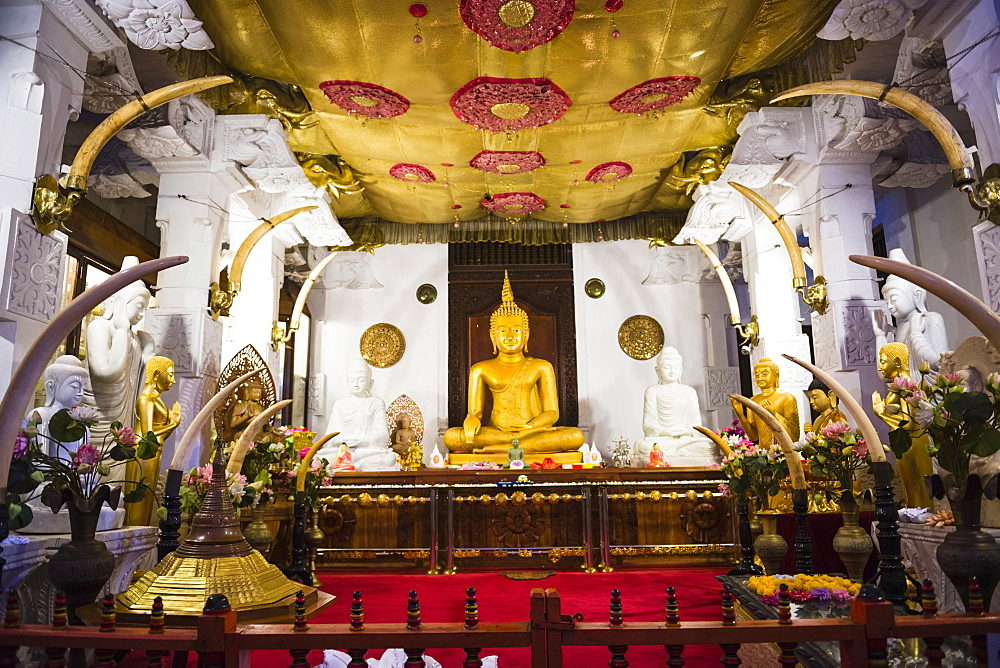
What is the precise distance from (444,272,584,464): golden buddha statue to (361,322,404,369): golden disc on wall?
43.4 inches

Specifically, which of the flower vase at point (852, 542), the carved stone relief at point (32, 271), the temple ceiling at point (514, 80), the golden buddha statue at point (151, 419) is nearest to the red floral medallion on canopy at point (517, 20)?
the temple ceiling at point (514, 80)

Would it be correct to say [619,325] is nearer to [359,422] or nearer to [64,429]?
[359,422]

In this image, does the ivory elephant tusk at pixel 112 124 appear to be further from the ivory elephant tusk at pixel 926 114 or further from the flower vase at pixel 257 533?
the ivory elephant tusk at pixel 926 114

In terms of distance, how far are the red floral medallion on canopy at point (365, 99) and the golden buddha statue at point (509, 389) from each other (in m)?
3.42

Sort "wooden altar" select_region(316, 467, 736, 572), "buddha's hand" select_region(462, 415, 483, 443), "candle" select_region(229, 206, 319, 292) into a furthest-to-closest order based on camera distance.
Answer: "buddha's hand" select_region(462, 415, 483, 443) → "candle" select_region(229, 206, 319, 292) → "wooden altar" select_region(316, 467, 736, 572)

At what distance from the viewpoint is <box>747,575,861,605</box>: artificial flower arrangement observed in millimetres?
2607

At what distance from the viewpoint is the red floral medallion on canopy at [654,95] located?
5.06 meters

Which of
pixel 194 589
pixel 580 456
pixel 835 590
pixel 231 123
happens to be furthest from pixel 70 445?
pixel 580 456

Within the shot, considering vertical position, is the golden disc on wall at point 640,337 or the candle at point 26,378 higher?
the golden disc on wall at point 640,337

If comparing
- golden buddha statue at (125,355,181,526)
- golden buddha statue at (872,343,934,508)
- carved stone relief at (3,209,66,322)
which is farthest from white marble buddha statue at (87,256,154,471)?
golden buddha statue at (872,343,934,508)

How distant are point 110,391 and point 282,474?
42.6 inches

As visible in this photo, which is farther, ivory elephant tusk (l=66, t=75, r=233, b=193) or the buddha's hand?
the buddha's hand

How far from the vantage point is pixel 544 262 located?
9211mm

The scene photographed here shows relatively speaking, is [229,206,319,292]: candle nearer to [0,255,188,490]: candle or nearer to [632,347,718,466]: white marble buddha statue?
[0,255,188,490]: candle
